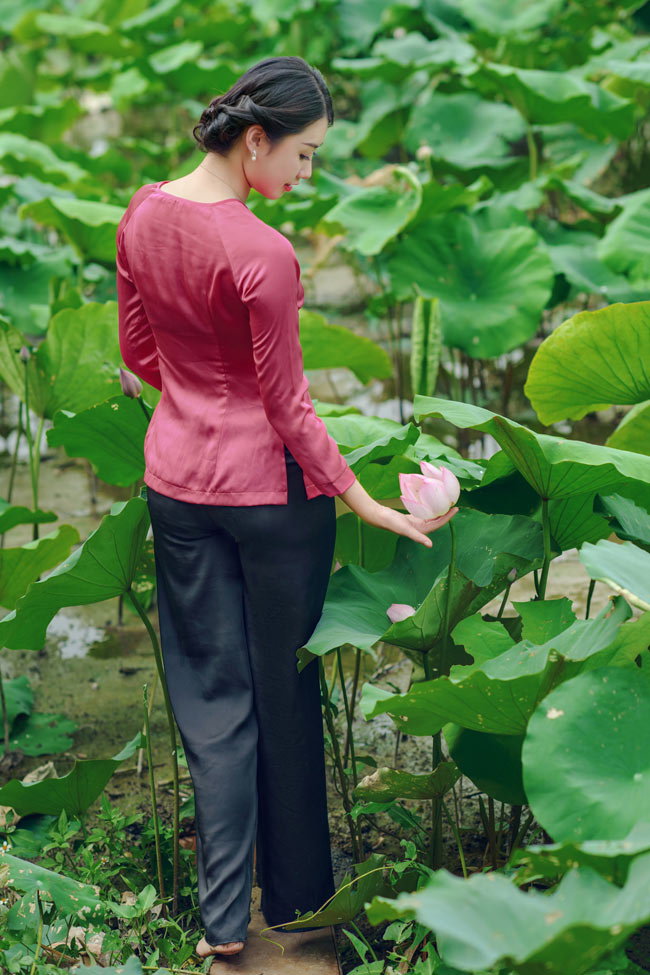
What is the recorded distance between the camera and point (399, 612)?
4.50 ft

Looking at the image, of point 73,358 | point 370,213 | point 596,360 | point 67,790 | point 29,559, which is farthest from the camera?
point 370,213

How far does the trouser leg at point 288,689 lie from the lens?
1.35 m

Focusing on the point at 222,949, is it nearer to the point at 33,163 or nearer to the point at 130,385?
the point at 130,385

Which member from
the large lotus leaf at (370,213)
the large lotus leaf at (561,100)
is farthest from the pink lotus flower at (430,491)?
the large lotus leaf at (561,100)

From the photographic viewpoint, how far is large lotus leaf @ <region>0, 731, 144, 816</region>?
1547mm

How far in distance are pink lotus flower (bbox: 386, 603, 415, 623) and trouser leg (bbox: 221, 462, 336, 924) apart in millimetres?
99

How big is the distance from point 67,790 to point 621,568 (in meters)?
0.89

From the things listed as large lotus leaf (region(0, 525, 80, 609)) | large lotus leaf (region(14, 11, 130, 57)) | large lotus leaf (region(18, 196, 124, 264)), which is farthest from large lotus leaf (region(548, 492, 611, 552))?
large lotus leaf (region(14, 11, 130, 57))

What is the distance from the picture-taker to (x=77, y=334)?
221 centimetres

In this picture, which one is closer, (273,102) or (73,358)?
(273,102)

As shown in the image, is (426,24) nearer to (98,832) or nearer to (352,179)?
(352,179)

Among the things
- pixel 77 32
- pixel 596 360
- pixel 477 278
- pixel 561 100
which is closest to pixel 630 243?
pixel 477 278

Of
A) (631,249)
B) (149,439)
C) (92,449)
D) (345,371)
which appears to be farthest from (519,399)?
(149,439)

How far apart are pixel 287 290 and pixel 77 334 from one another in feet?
3.55
